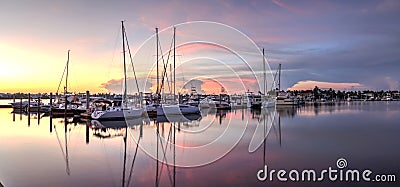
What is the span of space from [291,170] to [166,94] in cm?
2632

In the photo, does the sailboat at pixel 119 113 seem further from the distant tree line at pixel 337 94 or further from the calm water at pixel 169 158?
the distant tree line at pixel 337 94

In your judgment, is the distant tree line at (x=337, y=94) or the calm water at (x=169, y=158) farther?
the distant tree line at (x=337, y=94)

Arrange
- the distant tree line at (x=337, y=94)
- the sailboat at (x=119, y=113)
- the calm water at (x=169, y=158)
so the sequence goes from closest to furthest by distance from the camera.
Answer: the calm water at (x=169, y=158) → the sailboat at (x=119, y=113) → the distant tree line at (x=337, y=94)

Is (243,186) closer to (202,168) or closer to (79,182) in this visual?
(202,168)

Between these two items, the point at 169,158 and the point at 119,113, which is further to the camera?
the point at 119,113

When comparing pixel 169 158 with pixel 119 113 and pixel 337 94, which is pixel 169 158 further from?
pixel 337 94

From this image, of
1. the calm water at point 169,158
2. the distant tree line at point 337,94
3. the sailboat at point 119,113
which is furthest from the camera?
the distant tree line at point 337,94

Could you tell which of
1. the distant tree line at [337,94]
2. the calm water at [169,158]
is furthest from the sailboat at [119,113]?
the distant tree line at [337,94]

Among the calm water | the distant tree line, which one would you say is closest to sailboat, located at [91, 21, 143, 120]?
the calm water

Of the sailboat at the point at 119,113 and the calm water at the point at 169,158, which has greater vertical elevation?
the sailboat at the point at 119,113

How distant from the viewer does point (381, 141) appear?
648 inches

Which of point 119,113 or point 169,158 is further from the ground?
point 119,113

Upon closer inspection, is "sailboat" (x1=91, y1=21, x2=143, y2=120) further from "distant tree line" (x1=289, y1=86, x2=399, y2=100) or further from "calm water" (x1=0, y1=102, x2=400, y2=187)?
"distant tree line" (x1=289, y1=86, x2=399, y2=100)

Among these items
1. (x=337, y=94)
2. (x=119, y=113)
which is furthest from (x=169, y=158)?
(x=337, y=94)
